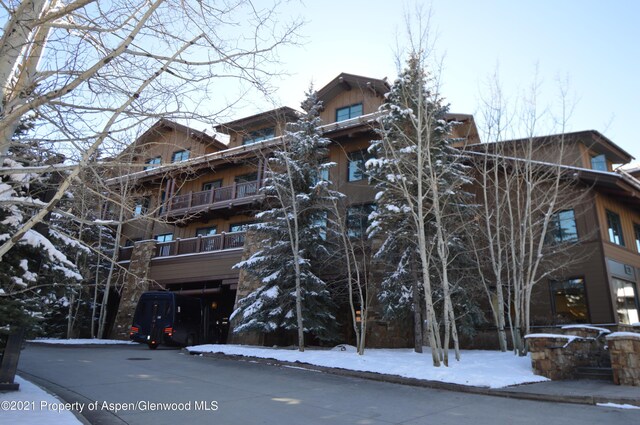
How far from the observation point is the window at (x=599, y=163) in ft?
62.0

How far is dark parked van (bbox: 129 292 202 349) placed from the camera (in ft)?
56.8

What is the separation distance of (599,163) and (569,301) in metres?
7.17

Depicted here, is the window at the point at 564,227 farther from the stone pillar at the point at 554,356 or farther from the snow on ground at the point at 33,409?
the snow on ground at the point at 33,409

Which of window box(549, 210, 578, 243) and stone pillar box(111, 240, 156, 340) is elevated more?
window box(549, 210, 578, 243)

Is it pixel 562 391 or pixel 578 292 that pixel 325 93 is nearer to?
pixel 578 292

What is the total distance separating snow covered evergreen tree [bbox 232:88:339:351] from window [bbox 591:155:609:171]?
12.2 metres

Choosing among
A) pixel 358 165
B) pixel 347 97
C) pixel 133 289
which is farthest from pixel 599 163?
pixel 133 289

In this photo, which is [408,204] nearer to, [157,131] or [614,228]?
[157,131]

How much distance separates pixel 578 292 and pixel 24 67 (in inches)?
702

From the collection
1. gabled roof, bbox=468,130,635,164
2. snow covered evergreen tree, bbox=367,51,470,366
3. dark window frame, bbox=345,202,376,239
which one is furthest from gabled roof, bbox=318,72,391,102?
dark window frame, bbox=345,202,376,239

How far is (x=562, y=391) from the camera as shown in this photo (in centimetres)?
761

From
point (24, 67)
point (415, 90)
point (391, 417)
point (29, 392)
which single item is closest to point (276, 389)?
point (391, 417)

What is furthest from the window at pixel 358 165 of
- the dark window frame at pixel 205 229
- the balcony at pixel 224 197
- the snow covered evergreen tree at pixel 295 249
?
the dark window frame at pixel 205 229

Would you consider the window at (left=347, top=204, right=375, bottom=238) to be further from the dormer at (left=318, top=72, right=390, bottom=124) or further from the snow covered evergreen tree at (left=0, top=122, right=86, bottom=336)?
the snow covered evergreen tree at (left=0, top=122, right=86, bottom=336)
